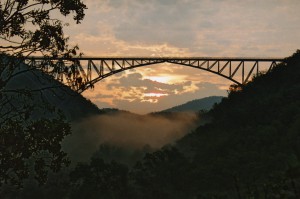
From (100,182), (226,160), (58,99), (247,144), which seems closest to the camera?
(226,160)

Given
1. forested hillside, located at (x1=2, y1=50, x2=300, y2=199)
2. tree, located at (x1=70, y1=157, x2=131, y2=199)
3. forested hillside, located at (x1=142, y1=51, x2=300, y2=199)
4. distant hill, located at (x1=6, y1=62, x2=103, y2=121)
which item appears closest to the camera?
forested hillside, located at (x1=142, y1=51, x2=300, y2=199)

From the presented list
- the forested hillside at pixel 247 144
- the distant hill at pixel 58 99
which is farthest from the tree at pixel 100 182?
the distant hill at pixel 58 99

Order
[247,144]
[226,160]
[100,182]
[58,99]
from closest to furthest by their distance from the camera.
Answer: [226,160], [247,144], [100,182], [58,99]

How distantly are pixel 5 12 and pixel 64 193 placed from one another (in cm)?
7256

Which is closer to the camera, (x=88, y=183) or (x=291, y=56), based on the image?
(x=88, y=183)

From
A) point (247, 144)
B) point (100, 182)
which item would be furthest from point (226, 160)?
point (100, 182)

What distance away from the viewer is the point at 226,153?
7500 centimetres

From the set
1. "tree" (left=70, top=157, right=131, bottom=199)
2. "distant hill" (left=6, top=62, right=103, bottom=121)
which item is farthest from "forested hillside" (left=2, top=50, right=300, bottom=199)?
"distant hill" (left=6, top=62, right=103, bottom=121)

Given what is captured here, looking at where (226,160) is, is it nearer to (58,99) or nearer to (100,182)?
(100,182)

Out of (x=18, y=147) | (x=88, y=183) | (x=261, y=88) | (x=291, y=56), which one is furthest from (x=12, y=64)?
(x=291, y=56)

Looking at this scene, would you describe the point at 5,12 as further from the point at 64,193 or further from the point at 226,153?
the point at 64,193

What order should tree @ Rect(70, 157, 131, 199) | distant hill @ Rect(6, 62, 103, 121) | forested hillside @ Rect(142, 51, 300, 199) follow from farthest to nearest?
distant hill @ Rect(6, 62, 103, 121)
tree @ Rect(70, 157, 131, 199)
forested hillside @ Rect(142, 51, 300, 199)

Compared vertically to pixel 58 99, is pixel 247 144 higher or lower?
lower

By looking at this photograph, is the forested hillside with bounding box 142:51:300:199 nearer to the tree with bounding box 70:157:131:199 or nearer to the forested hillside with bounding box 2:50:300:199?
the forested hillside with bounding box 2:50:300:199
